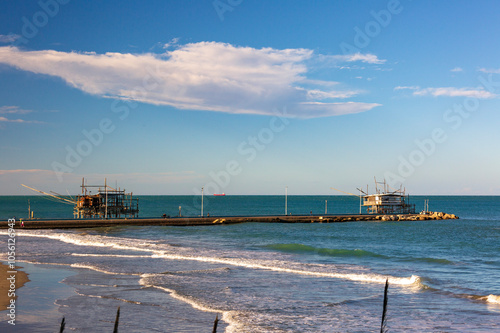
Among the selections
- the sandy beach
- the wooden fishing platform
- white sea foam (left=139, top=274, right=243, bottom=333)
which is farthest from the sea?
the wooden fishing platform

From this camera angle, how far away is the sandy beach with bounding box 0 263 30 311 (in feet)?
55.1

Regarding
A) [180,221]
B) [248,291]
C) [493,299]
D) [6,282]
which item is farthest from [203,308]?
[180,221]

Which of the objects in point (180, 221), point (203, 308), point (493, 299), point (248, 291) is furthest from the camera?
point (180, 221)

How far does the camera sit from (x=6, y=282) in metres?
19.9

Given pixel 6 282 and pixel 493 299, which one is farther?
pixel 6 282

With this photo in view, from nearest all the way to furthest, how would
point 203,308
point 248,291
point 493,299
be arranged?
point 203,308 → point 493,299 → point 248,291

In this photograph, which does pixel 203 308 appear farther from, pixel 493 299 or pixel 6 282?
pixel 493 299

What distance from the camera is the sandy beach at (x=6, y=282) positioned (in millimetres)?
16797

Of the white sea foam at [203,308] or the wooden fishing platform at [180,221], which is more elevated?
the white sea foam at [203,308]

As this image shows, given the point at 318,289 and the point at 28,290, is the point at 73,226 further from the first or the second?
the point at 318,289

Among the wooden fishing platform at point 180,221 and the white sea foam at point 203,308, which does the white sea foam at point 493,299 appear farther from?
the wooden fishing platform at point 180,221

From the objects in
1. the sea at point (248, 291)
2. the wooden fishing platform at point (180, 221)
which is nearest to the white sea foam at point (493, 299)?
the sea at point (248, 291)

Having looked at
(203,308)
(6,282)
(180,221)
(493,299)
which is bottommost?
(180,221)

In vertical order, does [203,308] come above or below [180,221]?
above
